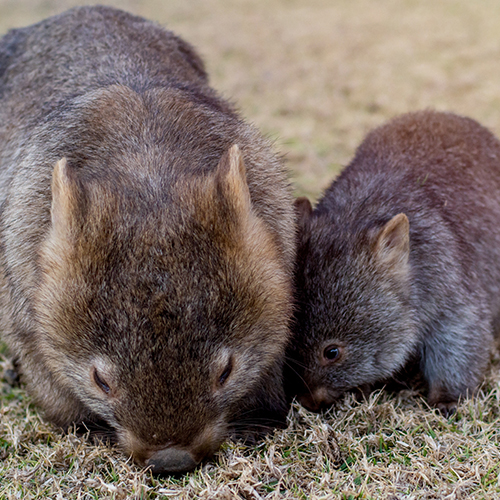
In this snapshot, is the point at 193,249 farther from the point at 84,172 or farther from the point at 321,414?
the point at 321,414

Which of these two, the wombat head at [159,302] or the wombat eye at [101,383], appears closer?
the wombat head at [159,302]

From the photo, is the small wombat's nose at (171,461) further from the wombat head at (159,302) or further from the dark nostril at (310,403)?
the dark nostril at (310,403)

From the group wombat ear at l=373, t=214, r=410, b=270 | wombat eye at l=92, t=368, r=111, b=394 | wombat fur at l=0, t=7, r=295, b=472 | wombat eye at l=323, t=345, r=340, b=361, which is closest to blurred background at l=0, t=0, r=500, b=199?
wombat ear at l=373, t=214, r=410, b=270

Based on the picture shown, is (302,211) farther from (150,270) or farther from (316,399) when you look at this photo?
(150,270)

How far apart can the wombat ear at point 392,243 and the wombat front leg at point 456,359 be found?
19.5 inches

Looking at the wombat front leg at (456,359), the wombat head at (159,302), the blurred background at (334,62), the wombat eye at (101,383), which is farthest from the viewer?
the blurred background at (334,62)

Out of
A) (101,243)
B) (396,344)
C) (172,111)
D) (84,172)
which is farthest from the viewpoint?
(396,344)

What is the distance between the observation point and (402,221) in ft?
12.3

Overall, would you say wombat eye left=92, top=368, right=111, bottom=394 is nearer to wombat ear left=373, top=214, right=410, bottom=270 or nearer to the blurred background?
wombat ear left=373, top=214, right=410, bottom=270

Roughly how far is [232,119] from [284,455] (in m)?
1.80

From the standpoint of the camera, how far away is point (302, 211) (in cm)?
424

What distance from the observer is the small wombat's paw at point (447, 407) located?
3836mm

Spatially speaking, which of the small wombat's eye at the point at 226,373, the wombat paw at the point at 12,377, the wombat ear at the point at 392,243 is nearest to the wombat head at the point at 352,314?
the wombat ear at the point at 392,243

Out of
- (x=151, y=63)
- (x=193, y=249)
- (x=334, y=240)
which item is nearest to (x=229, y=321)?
(x=193, y=249)
